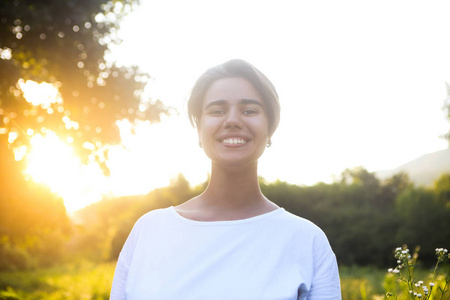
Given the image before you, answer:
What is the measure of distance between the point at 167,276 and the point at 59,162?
1031 centimetres

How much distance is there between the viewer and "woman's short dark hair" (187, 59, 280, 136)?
7.49 feet

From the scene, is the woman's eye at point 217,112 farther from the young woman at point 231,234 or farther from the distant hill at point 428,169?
the distant hill at point 428,169

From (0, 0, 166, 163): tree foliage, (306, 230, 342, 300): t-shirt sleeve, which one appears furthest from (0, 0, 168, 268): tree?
(306, 230, 342, 300): t-shirt sleeve

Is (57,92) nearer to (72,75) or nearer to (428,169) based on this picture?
(72,75)

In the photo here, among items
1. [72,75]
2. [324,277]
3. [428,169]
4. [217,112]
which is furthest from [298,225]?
[428,169]

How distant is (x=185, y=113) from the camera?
2658 millimetres

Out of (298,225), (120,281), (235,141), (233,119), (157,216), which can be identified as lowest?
(120,281)

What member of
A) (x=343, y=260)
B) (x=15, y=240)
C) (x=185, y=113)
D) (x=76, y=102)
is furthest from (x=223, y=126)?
(x=343, y=260)

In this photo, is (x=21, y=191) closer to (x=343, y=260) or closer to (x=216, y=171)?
(x=216, y=171)

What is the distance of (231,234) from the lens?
2176 mm

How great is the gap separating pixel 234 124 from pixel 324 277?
821 millimetres

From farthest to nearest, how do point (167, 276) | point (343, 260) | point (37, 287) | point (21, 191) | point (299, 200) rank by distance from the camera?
point (299, 200)
point (343, 260)
point (37, 287)
point (21, 191)
point (167, 276)

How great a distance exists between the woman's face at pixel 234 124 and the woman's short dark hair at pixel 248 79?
0.03 metres

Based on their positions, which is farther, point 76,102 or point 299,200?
point 299,200
